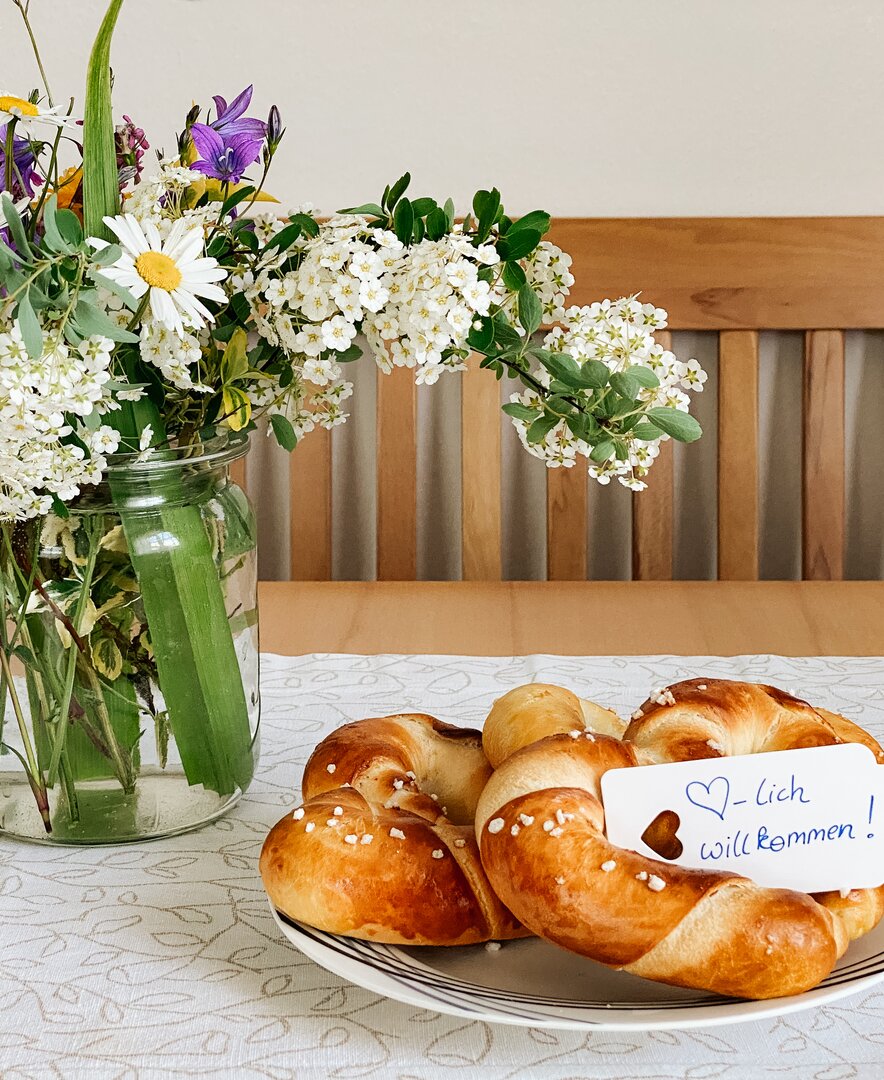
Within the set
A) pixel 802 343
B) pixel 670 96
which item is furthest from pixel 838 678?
pixel 670 96

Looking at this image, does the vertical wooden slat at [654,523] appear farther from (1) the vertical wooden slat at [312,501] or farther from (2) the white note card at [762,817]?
(2) the white note card at [762,817]

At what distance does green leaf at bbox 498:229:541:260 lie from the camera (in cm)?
57

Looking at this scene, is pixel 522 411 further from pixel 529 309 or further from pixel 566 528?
pixel 566 528

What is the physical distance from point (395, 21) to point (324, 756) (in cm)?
129

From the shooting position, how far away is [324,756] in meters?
0.58

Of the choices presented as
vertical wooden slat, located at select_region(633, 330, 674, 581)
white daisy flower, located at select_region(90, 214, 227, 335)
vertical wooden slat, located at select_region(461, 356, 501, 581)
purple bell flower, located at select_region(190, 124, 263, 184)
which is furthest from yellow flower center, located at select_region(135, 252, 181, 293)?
vertical wooden slat, located at select_region(633, 330, 674, 581)

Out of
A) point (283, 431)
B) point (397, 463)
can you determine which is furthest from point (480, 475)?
point (283, 431)

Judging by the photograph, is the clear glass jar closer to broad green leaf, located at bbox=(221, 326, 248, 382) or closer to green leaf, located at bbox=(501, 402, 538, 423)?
broad green leaf, located at bbox=(221, 326, 248, 382)

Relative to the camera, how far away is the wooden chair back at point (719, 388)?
1478mm

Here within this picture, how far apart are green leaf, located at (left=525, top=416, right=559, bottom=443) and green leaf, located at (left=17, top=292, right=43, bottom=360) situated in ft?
0.81

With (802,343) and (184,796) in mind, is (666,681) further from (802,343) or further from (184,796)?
(802,343)

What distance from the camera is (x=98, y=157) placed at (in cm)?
55

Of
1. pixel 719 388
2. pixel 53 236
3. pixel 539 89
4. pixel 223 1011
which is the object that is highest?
pixel 539 89

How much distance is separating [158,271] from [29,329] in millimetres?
62
